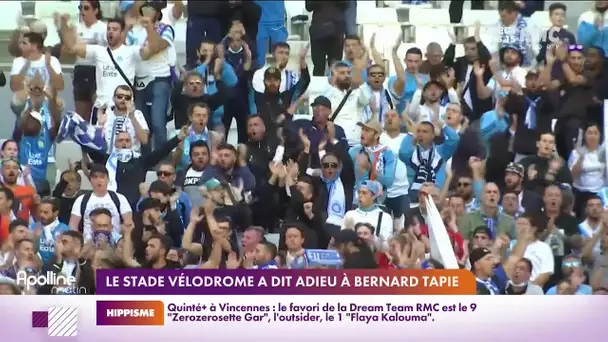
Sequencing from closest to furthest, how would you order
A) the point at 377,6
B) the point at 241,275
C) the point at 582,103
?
the point at 241,275
the point at 582,103
the point at 377,6

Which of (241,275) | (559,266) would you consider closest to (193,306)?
(241,275)

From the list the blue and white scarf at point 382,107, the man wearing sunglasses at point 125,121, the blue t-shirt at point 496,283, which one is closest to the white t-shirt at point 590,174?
the blue t-shirt at point 496,283

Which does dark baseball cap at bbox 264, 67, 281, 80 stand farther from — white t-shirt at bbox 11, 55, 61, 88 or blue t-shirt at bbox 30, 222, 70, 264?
blue t-shirt at bbox 30, 222, 70, 264

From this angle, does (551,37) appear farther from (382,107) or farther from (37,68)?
(37,68)

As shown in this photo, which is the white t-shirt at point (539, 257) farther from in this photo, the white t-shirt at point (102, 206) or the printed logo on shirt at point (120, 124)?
the printed logo on shirt at point (120, 124)

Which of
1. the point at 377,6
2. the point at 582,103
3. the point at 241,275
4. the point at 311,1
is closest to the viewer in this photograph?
the point at 241,275

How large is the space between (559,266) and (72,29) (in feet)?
16.5

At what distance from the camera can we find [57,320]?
48.2 ft

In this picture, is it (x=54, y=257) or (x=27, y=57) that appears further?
(x=27, y=57)

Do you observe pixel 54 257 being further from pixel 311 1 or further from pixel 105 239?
pixel 311 1

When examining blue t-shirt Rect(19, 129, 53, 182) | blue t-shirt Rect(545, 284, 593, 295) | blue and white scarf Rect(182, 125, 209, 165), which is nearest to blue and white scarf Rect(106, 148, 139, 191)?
blue and white scarf Rect(182, 125, 209, 165)

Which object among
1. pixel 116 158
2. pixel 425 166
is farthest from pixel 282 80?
pixel 116 158

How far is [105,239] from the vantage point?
48.9 ft

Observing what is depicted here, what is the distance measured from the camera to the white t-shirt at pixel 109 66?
16297 mm
